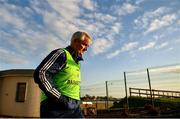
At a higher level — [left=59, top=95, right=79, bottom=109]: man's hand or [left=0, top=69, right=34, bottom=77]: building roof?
[left=0, top=69, right=34, bottom=77]: building roof

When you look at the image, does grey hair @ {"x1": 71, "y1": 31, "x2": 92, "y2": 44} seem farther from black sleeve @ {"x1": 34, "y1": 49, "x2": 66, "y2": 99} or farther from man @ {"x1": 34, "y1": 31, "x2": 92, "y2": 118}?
black sleeve @ {"x1": 34, "y1": 49, "x2": 66, "y2": 99}

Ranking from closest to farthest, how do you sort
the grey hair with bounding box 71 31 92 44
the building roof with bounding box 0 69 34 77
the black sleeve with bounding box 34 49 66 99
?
the black sleeve with bounding box 34 49 66 99 < the grey hair with bounding box 71 31 92 44 < the building roof with bounding box 0 69 34 77

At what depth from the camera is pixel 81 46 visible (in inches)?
131

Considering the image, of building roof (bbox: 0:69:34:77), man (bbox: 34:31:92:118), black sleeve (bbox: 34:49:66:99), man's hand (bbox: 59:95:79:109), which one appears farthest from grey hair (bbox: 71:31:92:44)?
building roof (bbox: 0:69:34:77)

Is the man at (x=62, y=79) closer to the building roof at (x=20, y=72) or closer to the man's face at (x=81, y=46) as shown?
the man's face at (x=81, y=46)

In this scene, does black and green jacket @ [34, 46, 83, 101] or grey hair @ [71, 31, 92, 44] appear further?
grey hair @ [71, 31, 92, 44]

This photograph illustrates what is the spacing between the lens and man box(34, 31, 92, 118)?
2.94 m

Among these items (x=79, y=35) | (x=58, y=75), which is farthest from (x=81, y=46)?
(x=58, y=75)

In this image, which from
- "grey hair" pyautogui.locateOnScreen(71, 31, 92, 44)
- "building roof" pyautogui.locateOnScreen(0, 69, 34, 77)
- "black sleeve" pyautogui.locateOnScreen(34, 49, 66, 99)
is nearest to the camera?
"black sleeve" pyautogui.locateOnScreen(34, 49, 66, 99)

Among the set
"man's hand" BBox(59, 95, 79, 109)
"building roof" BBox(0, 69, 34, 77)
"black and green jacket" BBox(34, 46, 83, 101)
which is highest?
"building roof" BBox(0, 69, 34, 77)

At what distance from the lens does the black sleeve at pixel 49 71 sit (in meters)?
2.93

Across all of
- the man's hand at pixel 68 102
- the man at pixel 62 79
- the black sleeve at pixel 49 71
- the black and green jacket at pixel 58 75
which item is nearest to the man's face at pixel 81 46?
the man at pixel 62 79

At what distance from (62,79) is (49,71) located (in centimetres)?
17

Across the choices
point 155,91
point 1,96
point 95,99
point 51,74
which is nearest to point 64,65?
point 51,74
